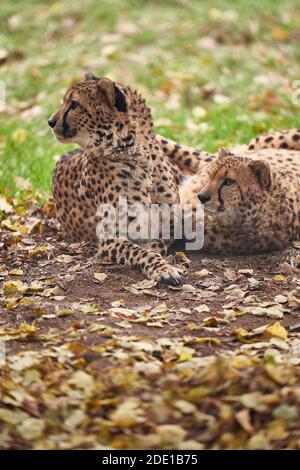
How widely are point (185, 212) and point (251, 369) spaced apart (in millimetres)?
2230

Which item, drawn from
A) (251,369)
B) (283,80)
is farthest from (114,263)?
(283,80)

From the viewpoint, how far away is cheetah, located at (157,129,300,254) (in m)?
6.82

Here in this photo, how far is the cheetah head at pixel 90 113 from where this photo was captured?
22.0ft

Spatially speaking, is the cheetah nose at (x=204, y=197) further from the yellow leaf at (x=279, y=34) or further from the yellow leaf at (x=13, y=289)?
the yellow leaf at (x=279, y=34)

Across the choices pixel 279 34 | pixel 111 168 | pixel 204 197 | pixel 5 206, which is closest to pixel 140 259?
pixel 204 197

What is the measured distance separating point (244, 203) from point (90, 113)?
1.17 metres

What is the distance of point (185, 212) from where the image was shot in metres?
7.05

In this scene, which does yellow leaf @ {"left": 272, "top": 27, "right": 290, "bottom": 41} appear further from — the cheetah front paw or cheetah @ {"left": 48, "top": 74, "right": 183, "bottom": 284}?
the cheetah front paw

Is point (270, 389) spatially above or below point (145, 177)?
below

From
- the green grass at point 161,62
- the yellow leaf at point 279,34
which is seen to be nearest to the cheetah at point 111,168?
the green grass at point 161,62

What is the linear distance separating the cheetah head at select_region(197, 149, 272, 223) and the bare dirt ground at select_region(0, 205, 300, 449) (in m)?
0.35

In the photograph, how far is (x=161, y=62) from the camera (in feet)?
41.4

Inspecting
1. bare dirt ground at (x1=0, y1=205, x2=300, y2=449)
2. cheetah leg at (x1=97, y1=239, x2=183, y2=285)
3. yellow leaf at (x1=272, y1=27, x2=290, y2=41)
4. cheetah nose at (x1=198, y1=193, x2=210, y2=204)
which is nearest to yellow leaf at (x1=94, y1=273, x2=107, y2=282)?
bare dirt ground at (x1=0, y1=205, x2=300, y2=449)

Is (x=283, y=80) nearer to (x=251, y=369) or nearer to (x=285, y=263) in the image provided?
(x=285, y=263)
